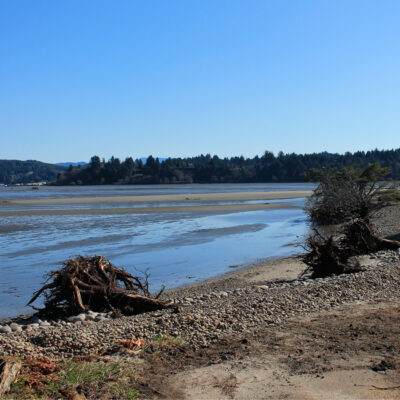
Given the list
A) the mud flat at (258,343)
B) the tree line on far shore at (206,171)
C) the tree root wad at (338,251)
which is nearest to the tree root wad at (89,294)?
the mud flat at (258,343)

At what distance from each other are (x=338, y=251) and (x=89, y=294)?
560 cm

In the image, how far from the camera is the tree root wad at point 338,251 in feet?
35.3

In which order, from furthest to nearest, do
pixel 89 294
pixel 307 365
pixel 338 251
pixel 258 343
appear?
pixel 338 251 < pixel 89 294 < pixel 258 343 < pixel 307 365

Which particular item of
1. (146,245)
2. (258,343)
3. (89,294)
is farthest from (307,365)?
(146,245)

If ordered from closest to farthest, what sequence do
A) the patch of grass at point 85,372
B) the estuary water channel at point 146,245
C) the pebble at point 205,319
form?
the patch of grass at point 85,372
the pebble at point 205,319
the estuary water channel at point 146,245

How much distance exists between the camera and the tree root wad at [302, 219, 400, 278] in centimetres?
1077

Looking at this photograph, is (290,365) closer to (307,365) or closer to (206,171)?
(307,365)

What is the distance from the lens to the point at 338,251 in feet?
36.6

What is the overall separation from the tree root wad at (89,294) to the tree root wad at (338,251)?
3944 millimetres

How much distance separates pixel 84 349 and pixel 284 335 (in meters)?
2.54

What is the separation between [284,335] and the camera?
645 cm

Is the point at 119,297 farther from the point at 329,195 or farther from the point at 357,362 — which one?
the point at 329,195

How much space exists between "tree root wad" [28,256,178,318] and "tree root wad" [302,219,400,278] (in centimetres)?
394

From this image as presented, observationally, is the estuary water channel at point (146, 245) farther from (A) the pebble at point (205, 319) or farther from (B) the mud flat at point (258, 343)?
(B) the mud flat at point (258, 343)
